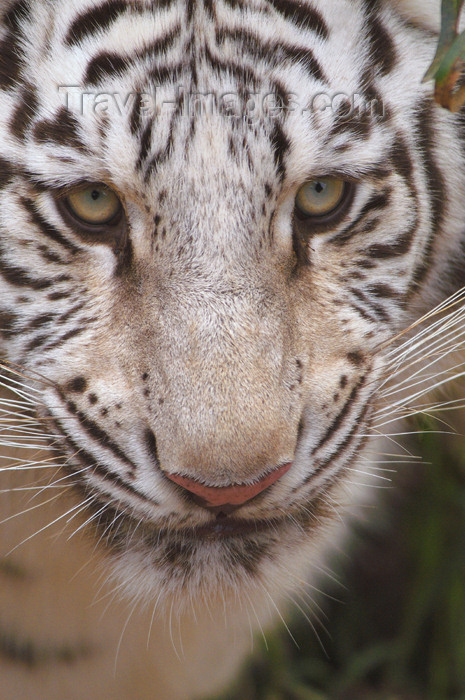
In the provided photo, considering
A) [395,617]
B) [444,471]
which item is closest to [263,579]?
[444,471]

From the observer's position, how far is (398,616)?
254 cm

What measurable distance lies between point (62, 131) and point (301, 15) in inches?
13.7

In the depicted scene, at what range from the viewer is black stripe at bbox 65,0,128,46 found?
3.65 ft

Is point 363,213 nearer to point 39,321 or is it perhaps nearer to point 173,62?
point 173,62

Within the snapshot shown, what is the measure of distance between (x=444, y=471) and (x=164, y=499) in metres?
1.38

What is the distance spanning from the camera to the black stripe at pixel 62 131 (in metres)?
1.06

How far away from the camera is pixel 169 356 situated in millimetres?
1062

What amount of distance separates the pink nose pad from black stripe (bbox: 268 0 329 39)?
56 centimetres

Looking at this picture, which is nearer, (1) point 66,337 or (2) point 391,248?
(1) point 66,337

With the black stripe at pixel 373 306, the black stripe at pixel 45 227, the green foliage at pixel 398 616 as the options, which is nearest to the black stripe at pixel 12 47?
the black stripe at pixel 45 227

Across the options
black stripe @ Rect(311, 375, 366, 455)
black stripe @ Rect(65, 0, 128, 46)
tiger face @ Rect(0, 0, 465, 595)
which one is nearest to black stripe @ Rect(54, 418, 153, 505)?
tiger face @ Rect(0, 0, 465, 595)

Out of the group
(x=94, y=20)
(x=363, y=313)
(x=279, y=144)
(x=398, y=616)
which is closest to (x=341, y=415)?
(x=363, y=313)

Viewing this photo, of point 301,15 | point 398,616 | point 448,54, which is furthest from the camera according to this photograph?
point 398,616

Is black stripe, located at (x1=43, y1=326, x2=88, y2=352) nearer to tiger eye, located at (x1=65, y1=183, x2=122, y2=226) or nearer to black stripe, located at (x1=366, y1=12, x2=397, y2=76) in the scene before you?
tiger eye, located at (x1=65, y1=183, x2=122, y2=226)
